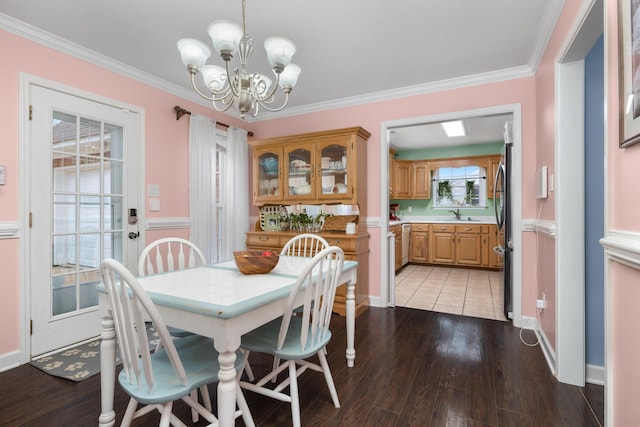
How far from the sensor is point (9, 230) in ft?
7.22

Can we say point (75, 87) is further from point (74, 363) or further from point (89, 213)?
point (74, 363)

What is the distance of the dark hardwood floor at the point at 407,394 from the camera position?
165 cm

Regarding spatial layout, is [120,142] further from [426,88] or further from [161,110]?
[426,88]

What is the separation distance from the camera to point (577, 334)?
1.91 metres

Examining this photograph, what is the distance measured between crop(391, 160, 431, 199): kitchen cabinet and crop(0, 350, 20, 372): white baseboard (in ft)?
18.3

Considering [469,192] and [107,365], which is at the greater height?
[469,192]

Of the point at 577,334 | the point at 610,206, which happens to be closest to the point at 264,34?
the point at 610,206

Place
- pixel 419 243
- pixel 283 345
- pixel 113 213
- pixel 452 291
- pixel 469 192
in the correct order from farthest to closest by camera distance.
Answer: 1. pixel 469 192
2. pixel 419 243
3. pixel 452 291
4. pixel 113 213
5. pixel 283 345

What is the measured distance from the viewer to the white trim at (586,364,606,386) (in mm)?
1943


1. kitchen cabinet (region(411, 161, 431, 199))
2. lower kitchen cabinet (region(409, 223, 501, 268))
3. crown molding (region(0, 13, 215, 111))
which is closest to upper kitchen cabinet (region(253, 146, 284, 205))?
crown molding (region(0, 13, 215, 111))

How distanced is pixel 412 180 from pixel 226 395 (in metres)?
5.96

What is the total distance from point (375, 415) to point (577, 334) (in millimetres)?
1316

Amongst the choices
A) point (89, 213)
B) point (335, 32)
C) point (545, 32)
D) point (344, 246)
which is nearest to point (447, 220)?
point (344, 246)

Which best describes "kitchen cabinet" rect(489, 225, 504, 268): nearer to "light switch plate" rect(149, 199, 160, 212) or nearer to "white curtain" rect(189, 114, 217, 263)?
"white curtain" rect(189, 114, 217, 263)
